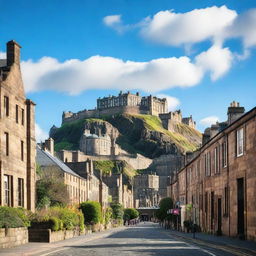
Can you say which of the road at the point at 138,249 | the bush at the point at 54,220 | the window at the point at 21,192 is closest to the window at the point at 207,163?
the bush at the point at 54,220

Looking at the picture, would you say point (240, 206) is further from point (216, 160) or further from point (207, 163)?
point (207, 163)

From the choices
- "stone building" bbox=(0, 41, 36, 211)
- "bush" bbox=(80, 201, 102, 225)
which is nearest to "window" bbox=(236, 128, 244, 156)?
"stone building" bbox=(0, 41, 36, 211)

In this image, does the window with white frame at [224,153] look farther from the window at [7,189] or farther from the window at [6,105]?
the window at [6,105]

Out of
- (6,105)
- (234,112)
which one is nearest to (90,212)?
(234,112)

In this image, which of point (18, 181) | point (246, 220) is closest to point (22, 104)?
point (18, 181)

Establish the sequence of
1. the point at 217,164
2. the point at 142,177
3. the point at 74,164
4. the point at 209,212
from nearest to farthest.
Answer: the point at 217,164 < the point at 209,212 < the point at 74,164 < the point at 142,177

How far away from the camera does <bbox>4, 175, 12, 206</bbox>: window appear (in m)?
33.6

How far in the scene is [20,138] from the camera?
119ft

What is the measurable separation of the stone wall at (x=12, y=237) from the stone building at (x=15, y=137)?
4591mm

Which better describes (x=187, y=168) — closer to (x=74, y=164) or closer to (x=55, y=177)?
(x=55, y=177)

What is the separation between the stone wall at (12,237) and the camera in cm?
2434

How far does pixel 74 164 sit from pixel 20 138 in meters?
55.1

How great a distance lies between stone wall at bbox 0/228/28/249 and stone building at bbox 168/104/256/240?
1266cm

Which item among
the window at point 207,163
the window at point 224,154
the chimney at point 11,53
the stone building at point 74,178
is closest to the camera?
the chimney at point 11,53
